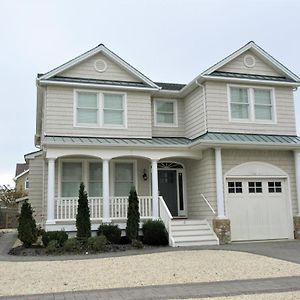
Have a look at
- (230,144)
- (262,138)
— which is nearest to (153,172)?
(230,144)

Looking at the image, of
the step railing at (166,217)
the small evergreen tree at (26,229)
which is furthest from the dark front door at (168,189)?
the small evergreen tree at (26,229)

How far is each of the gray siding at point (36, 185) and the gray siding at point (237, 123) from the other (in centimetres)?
846

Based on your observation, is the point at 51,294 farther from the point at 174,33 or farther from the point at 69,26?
the point at 174,33

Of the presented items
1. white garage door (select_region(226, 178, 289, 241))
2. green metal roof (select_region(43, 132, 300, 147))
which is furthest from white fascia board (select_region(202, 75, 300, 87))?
white garage door (select_region(226, 178, 289, 241))

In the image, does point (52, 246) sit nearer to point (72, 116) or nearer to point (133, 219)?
point (133, 219)

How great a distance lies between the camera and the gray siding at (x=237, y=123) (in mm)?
17219

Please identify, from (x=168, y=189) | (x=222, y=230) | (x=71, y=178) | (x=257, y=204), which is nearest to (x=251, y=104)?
(x=257, y=204)

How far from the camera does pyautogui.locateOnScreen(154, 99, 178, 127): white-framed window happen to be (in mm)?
19359

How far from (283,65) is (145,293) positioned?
14.0 meters

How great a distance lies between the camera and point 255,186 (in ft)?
56.4

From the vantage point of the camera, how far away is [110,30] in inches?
676

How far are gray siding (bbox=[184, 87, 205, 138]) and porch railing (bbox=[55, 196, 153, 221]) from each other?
3720 millimetres

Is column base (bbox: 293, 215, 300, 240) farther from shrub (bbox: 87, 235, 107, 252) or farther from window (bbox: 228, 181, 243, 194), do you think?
shrub (bbox: 87, 235, 107, 252)

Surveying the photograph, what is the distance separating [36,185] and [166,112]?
7.17 meters
